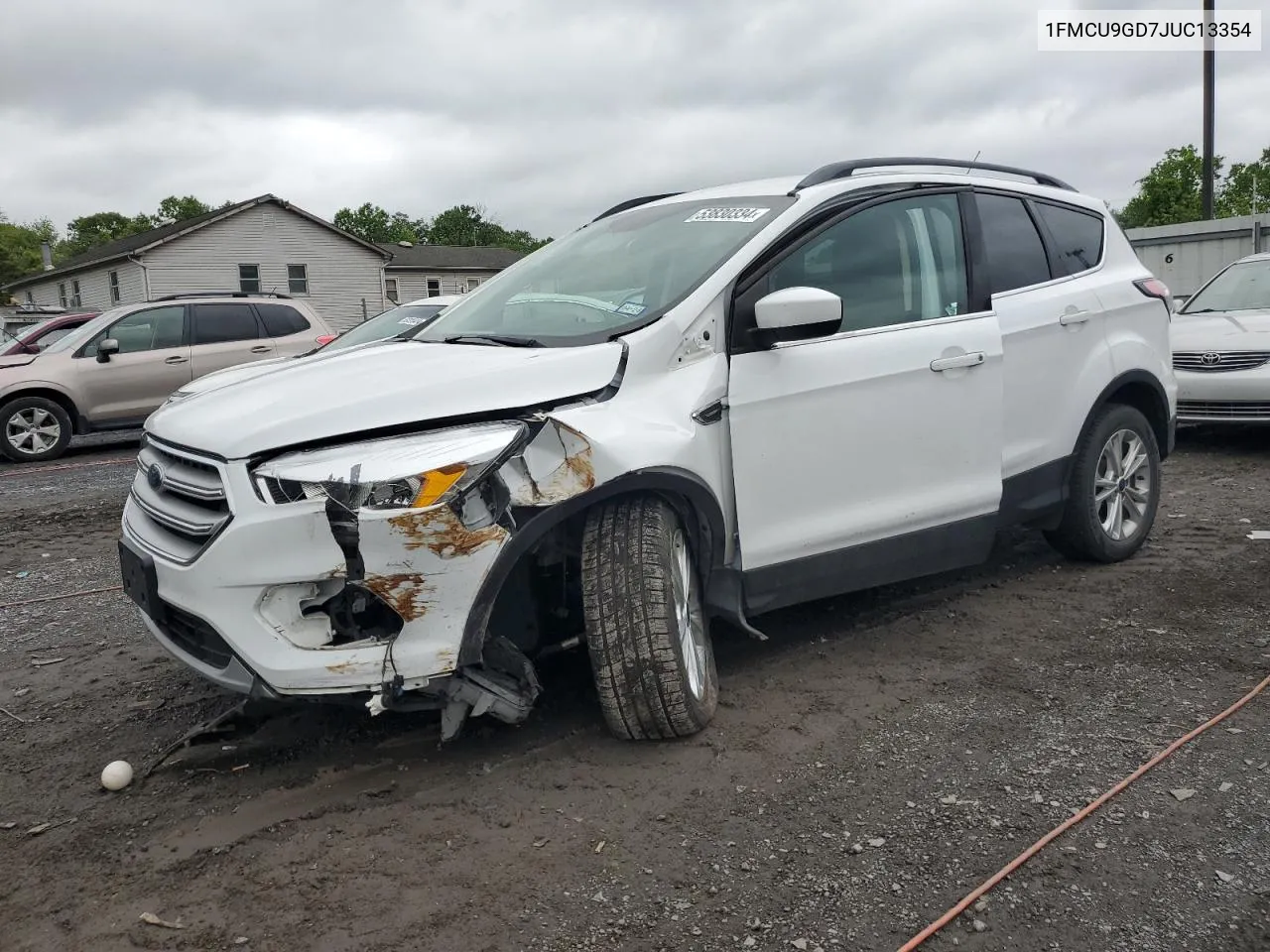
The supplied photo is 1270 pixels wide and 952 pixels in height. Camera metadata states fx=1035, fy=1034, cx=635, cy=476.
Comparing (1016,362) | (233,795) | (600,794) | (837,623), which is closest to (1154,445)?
(1016,362)

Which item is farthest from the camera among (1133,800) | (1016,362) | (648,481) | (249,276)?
(249,276)

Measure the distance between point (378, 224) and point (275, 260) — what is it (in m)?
61.9

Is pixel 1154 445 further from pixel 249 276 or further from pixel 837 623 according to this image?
pixel 249 276

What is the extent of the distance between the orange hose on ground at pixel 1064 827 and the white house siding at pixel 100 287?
32628 millimetres

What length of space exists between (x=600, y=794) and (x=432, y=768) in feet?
1.84

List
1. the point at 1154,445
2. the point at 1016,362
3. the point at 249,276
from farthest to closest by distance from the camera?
the point at 249,276, the point at 1154,445, the point at 1016,362

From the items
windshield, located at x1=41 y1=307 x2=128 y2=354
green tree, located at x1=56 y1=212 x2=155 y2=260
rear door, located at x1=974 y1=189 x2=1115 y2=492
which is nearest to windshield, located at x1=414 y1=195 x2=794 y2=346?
rear door, located at x1=974 y1=189 x2=1115 y2=492

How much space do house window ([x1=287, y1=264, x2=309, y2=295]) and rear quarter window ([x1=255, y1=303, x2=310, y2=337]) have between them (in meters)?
26.4

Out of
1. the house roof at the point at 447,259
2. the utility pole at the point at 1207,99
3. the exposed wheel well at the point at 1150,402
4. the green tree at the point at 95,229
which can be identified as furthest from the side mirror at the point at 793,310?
the green tree at the point at 95,229

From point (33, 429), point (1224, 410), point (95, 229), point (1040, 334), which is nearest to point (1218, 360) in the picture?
point (1224, 410)

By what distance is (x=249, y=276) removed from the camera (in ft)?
120

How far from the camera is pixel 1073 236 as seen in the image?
498cm

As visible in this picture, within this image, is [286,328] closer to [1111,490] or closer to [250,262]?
[1111,490]

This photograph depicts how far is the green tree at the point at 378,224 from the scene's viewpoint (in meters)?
94.0
